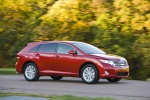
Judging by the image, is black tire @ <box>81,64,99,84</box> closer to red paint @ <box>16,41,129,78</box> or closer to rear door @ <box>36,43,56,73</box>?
red paint @ <box>16,41,129,78</box>

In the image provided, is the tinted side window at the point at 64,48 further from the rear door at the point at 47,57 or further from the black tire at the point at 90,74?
the black tire at the point at 90,74

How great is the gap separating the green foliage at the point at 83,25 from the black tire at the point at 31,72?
7523mm

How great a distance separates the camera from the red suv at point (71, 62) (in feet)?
51.4

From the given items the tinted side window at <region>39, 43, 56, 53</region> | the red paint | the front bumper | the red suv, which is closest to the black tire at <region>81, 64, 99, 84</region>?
the red suv

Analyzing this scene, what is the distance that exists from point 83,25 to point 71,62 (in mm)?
10761

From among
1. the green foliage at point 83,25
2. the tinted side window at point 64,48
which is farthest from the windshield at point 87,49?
the green foliage at point 83,25

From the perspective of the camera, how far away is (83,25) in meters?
26.9

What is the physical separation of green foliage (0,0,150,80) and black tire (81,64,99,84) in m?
7.68

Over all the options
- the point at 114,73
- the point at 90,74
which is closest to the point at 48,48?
the point at 90,74

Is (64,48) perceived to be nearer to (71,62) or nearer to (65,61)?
(65,61)

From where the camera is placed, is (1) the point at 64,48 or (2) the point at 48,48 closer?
(1) the point at 64,48

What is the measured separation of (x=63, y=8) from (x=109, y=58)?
12.1 metres

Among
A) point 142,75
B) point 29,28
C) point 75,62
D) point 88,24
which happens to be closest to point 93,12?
point 88,24

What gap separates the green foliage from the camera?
24562 millimetres
